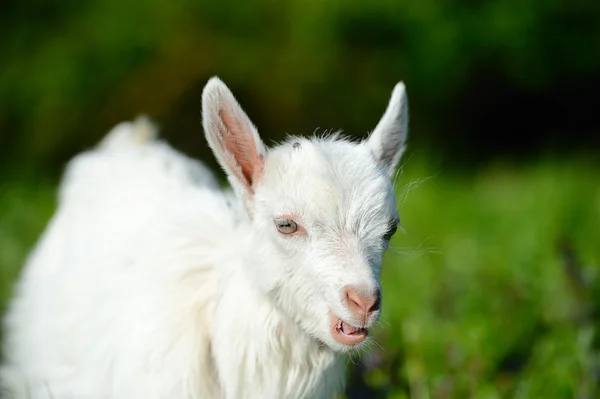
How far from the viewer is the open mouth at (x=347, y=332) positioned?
8.23ft

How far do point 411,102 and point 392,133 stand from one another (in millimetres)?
7538

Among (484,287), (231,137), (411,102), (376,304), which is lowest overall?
(484,287)

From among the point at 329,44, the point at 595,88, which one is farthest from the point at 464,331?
the point at 595,88

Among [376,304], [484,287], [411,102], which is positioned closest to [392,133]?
[376,304]

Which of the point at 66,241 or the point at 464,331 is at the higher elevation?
the point at 66,241

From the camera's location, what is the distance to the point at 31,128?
9172 millimetres

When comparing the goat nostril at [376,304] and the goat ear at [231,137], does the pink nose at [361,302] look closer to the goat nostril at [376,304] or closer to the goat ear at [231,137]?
the goat nostril at [376,304]

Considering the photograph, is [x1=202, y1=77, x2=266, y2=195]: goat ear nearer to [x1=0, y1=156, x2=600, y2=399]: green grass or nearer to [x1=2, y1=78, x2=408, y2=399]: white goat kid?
[x1=2, y1=78, x2=408, y2=399]: white goat kid

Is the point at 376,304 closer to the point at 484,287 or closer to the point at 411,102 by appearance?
the point at 484,287

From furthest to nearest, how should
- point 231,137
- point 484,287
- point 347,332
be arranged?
point 484,287
point 231,137
point 347,332

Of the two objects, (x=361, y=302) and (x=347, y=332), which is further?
(x=347, y=332)

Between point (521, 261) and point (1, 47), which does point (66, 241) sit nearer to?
point (521, 261)

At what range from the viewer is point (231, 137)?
2.70 meters

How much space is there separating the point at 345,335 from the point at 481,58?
318 inches
